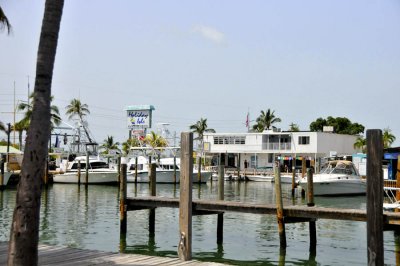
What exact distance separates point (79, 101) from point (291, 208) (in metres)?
Answer: 73.9

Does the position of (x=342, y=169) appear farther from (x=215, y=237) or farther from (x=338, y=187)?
(x=215, y=237)

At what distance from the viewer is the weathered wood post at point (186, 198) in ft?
39.6

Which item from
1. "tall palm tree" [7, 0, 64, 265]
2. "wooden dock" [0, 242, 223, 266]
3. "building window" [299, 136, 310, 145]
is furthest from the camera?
"building window" [299, 136, 310, 145]

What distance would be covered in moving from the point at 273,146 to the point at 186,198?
68260mm

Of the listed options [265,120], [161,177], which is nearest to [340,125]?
[265,120]

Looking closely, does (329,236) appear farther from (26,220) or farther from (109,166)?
(109,166)

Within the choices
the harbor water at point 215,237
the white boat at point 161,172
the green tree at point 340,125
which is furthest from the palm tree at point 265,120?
the harbor water at point 215,237

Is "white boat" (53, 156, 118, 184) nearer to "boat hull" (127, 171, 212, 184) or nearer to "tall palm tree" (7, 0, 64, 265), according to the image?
"boat hull" (127, 171, 212, 184)

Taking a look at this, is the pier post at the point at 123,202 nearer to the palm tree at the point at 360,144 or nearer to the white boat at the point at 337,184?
the white boat at the point at 337,184

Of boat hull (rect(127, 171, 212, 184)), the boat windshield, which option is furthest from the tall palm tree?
boat hull (rect(127, 171, 212, 184))

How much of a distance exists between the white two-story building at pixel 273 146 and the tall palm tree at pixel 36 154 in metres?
69.7

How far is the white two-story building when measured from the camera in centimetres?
7700

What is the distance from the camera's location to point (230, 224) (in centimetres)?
2480

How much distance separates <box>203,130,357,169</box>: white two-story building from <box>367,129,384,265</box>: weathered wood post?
6567cm
